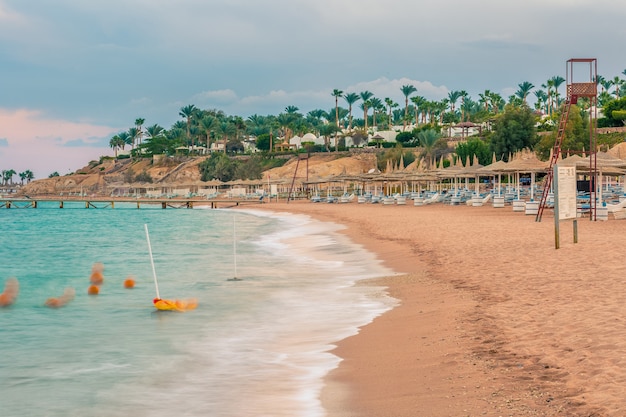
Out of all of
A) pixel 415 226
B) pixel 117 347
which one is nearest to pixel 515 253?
pixel 117 347

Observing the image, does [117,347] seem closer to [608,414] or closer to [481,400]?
[481,400]

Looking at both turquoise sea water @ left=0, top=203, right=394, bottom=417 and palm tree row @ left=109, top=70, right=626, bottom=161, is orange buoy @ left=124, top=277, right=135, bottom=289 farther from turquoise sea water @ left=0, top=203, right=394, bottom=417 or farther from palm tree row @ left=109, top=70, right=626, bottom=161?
palm tree row @ left=109, top=70, right=626, bottom=161

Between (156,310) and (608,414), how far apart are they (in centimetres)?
1100

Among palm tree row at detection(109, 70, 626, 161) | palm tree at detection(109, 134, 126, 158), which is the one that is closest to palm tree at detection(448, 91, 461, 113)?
palm tree row at detection(109, 70, 626, 161)

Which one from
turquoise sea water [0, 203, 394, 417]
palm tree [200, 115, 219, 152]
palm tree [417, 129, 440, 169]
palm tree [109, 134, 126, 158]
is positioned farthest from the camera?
palm tree [109, 134, 126, 158]

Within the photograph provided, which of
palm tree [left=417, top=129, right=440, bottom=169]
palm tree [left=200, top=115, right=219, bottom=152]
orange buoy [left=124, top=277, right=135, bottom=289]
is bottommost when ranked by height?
orange buoy [left=124, top=277, right=135, bottom=289]

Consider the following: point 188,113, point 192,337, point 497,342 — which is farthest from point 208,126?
point 497,342

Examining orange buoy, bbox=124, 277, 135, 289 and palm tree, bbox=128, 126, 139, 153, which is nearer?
orange buoy, bbox=124, 277, 135, 289

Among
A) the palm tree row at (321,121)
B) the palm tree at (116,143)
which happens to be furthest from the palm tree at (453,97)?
the palm tree at (116,143)

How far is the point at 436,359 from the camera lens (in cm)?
789

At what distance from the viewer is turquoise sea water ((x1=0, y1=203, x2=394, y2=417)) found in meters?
7.91

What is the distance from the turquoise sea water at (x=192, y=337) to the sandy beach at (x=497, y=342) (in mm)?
541

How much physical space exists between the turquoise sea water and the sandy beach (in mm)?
541

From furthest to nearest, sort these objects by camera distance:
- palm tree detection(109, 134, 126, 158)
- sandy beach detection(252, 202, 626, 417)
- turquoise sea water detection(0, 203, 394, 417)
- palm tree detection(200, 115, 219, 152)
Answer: palm tree detection(109, 134, 126, 158) < palm tree detection(200, 115, 219, 152) < turquoise sea water detection(0, 203, 394, 417) < sandy beach detection(252, 202, 626, 417)
